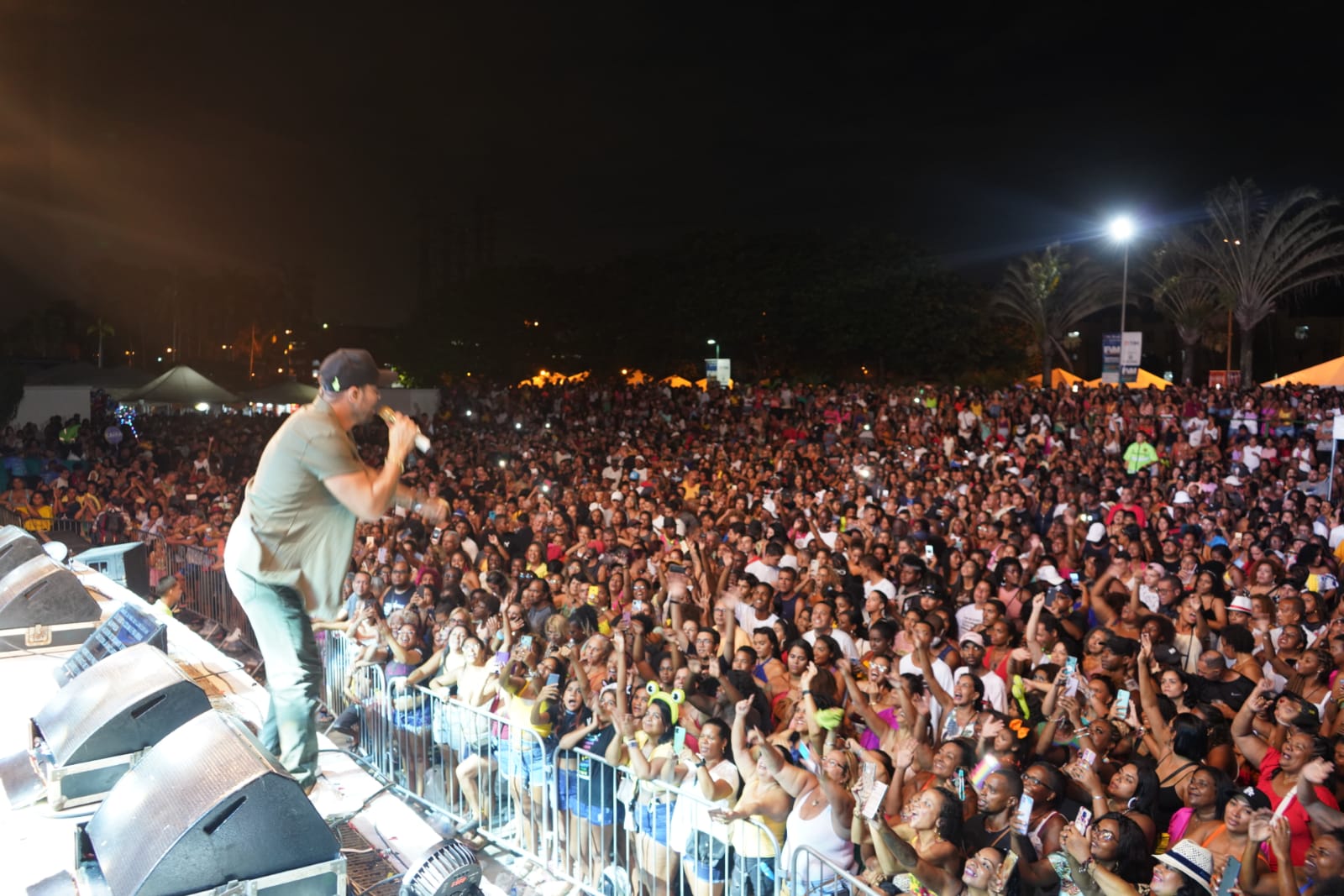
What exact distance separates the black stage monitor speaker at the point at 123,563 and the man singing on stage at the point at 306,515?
4.67m

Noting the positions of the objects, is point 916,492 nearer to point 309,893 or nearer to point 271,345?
point 309,893

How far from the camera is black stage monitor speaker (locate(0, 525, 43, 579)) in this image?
559cm

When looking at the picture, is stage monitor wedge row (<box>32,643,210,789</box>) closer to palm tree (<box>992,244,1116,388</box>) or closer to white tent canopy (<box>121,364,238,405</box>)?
white tent canopy (<box>121,364,238,405</box>)

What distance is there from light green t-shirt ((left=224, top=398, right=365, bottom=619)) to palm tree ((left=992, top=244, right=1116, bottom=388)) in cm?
3148

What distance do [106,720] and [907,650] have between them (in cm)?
418

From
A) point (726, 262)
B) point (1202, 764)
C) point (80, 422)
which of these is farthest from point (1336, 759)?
point (726, 262)

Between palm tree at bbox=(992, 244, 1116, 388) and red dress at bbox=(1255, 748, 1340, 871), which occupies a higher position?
palm tree at bbox=(992, 244, 1116, 388)

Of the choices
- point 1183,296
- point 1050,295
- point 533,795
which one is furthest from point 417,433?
point 1050,295

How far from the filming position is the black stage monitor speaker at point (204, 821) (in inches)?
93.4

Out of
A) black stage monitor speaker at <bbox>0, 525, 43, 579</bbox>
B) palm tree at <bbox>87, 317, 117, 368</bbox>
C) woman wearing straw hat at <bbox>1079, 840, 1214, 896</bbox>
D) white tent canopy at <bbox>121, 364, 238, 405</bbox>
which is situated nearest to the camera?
woman wearing straw hat at <bbox>1079, 840, 1214, 896</bbox>

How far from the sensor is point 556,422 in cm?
2066

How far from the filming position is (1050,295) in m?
32.5

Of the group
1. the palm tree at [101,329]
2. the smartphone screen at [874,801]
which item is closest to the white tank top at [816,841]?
the smartphone screen at [874,801]

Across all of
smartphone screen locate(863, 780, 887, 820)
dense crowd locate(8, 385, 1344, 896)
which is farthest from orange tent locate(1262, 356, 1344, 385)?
smartphone screen locate(863, 780, 887, 820)
